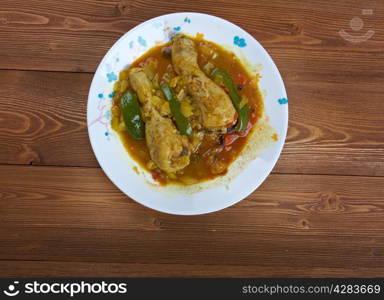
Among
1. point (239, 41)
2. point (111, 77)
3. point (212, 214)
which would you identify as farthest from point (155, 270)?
point (239, 41)

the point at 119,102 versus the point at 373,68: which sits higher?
the point at 373,68

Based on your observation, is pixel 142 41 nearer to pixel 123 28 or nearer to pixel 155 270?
pixel 123 28

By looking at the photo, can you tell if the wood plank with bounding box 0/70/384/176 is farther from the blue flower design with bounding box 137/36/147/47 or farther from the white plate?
the blue flower design with bounding box 137/36/147/47

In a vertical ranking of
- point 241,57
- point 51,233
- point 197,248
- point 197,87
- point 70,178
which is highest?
point 241,57

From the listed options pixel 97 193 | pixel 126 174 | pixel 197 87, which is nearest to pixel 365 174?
pixel 197 87

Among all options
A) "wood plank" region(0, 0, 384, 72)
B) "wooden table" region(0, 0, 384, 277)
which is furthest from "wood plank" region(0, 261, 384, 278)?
"wood plank" region(0, 0, 384, 72)

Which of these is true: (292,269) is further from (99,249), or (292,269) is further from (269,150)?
(99,249)
